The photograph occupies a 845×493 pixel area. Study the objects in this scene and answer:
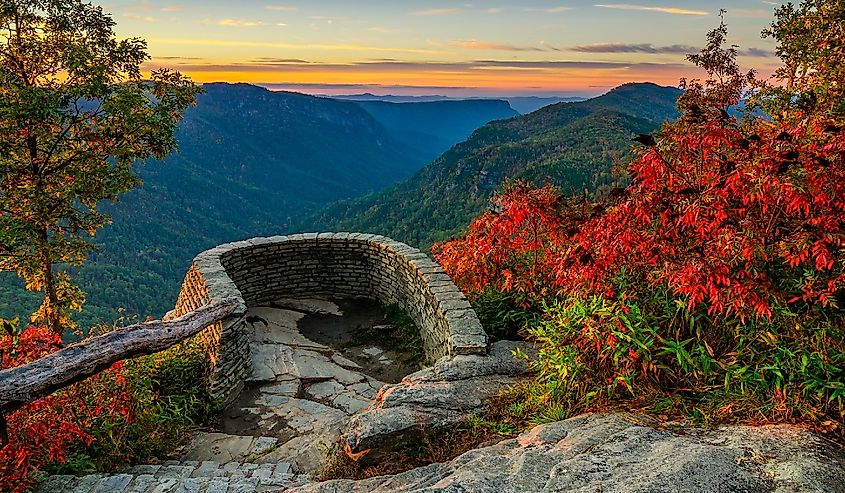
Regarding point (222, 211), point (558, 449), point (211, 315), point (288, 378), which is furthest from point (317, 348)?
point (222, 211)

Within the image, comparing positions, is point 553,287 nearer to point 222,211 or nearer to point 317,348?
point 317,348

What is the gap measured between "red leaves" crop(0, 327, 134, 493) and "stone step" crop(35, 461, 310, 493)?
9.0 inches

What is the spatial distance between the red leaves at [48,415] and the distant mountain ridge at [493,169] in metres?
39.7

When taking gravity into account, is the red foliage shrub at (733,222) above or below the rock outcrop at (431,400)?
above

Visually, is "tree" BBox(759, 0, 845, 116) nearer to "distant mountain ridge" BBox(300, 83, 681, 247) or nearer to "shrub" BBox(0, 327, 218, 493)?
"shrub" BBox(0, 327, 218, 493)

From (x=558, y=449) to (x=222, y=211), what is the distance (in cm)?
15134

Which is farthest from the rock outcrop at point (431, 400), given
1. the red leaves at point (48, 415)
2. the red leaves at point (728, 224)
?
the red leaves at point (48, 415)

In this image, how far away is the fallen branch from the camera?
3979 mm

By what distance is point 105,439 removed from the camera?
4.88 m

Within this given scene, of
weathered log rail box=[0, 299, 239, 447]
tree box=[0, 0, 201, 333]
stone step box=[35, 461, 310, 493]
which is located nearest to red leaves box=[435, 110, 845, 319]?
stone step box=[35, 461, 310, 493]

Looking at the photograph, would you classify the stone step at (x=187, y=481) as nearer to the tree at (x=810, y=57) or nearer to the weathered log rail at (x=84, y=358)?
the weathered log rail at (x=84, y=358)

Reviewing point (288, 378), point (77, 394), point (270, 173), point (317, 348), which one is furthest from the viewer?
point (270, 173)

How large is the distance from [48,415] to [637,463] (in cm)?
485

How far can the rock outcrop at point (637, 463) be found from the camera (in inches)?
97.1
